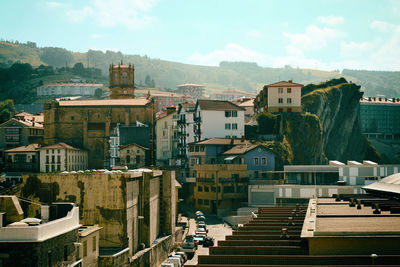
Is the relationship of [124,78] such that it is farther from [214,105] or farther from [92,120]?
[214,105]

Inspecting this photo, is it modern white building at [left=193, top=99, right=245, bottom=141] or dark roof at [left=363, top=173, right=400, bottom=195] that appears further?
modern white building at [left=193, top=99, right=245, bottom=141]

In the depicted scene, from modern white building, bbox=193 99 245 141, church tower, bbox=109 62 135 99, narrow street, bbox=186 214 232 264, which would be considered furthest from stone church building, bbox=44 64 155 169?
narrow street, bbox=186 214 232 264

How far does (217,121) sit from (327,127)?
48967 millimetres

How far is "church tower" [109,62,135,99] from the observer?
156875 millimetres

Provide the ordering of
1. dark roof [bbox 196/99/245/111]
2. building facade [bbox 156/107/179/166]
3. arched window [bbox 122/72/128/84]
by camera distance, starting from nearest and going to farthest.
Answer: dark roof [bbox 196/99/245/111], building facade [bbox 156/107/179/166], arched window [bbox 122/72/128/84]

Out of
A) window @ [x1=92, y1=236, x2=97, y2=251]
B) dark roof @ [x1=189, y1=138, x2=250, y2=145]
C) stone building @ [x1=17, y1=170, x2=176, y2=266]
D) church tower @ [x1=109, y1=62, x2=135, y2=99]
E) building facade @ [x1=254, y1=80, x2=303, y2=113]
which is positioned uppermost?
church tower @ [x1=109, y1=62, x2=135, y2=99]

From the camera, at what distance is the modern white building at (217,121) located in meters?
111

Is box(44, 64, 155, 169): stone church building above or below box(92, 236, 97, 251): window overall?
above

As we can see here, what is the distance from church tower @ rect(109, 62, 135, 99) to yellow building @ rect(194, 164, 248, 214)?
65573 millimetres

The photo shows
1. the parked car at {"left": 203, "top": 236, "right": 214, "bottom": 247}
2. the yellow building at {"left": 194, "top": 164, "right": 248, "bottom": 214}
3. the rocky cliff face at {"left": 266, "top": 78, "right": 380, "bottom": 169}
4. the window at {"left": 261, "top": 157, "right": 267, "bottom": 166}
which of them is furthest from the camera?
the rocky cliff face at {"left": 266, "top": 78, "right": 380, "bottom": 169}

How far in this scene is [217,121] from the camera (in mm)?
111688

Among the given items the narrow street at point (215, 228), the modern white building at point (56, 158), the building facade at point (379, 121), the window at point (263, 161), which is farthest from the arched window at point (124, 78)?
the narrow street at point (215, 228)

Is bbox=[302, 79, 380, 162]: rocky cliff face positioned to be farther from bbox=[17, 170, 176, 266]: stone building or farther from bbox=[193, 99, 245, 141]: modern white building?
bbox=[17, 170, 176, 266]: stone building

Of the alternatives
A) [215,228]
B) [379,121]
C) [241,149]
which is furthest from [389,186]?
[379,121]
